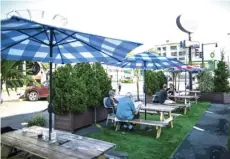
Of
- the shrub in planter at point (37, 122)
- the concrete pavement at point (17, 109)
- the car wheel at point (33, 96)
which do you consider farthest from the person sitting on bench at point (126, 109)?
the car wheel at point (33, 96)

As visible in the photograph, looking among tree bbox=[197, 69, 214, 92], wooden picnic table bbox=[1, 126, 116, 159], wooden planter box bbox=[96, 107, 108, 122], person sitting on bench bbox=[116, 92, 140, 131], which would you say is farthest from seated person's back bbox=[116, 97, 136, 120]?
tree bbox=[197, 69, 214, 92]

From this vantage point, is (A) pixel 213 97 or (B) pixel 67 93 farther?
(A) pixel 213 97

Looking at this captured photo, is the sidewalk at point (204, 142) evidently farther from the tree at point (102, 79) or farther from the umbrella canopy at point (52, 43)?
the tree at point (102, 79)

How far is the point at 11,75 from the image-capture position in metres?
5.15

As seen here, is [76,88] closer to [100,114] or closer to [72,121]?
[72,121]

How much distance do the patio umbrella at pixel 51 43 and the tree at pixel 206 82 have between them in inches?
507

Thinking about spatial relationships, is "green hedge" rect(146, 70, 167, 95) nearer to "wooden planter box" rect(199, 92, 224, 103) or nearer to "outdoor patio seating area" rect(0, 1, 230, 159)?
"outdoor patio seating area" rect(0, 1, 230, 159)

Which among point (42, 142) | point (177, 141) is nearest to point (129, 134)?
point (177, 141)

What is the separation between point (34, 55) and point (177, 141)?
4.22 metres

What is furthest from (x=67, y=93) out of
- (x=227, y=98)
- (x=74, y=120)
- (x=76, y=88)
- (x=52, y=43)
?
(x=227, y=98)

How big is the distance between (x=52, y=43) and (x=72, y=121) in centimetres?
370

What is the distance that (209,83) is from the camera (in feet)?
49.9

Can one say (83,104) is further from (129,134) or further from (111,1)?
(111,1)

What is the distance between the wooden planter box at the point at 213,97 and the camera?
45.8 feet
